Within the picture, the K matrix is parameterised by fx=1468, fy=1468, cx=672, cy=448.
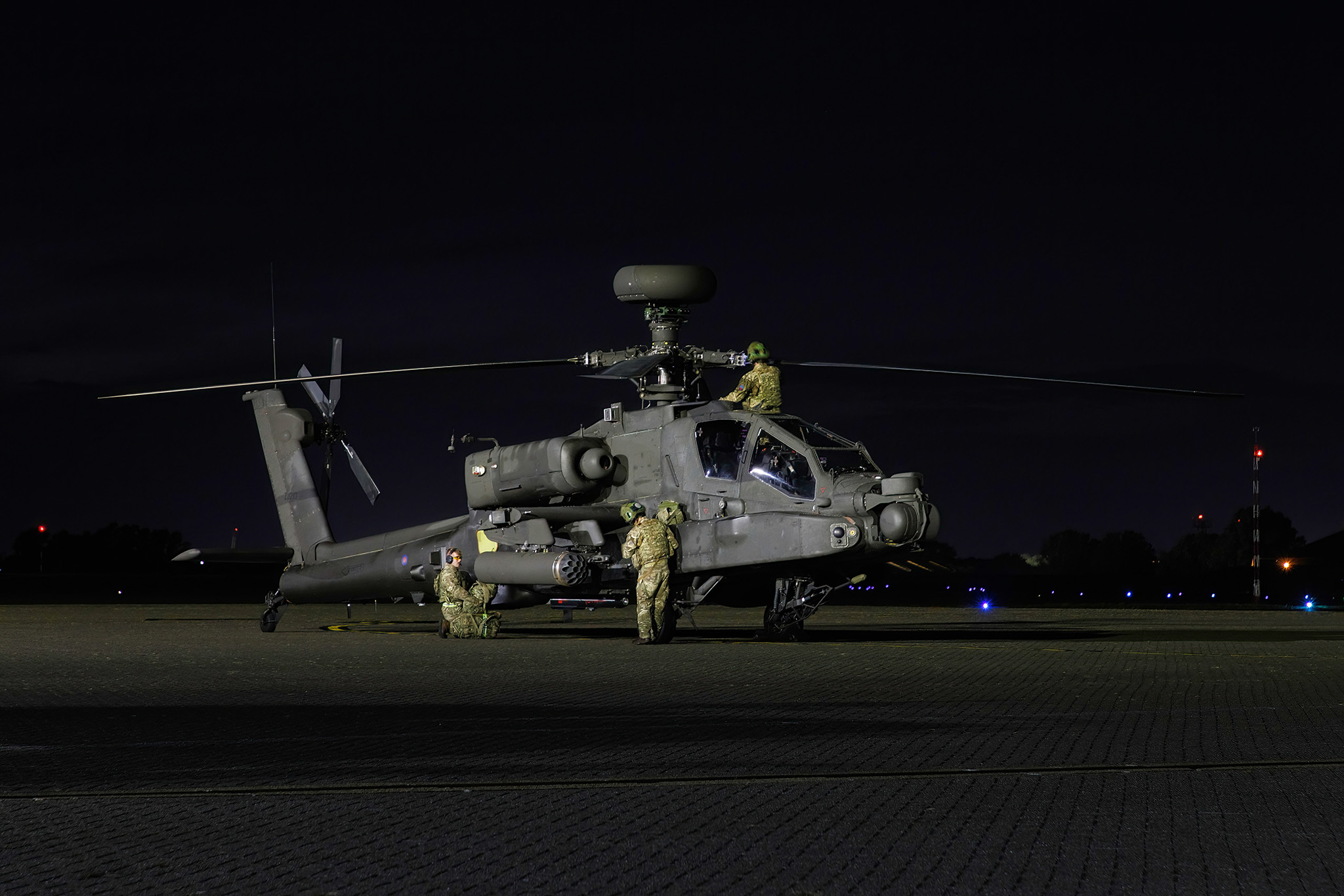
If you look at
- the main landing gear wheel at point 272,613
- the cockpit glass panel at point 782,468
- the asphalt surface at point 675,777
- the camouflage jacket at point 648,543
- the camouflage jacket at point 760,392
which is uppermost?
the camouflage jacket at point 760,392

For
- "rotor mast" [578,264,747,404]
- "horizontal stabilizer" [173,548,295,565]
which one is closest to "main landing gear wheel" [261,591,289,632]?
"horizontal stabilizer" [173,548,295,565]

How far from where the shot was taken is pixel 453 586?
66.9ft

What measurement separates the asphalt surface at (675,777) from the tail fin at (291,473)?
971 cm

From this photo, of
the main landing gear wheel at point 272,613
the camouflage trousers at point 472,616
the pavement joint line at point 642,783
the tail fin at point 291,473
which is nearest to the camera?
the pavement joint line at point 642,783

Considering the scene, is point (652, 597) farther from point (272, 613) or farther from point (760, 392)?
point (272, 613)

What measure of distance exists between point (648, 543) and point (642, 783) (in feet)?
36.7

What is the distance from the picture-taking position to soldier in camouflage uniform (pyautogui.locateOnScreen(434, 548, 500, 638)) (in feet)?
66.8

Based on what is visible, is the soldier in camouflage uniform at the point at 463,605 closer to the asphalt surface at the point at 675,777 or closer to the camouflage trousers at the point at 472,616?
the camouflage trousers at the point at 472,616

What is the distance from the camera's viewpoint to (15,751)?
24.5 ft

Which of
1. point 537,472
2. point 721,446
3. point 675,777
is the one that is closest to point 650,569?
point 721,446

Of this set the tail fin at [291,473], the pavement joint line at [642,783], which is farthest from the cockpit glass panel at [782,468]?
the pavement joint line at [642,783]

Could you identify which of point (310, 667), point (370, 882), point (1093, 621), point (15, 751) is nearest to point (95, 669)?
point (310, 667)

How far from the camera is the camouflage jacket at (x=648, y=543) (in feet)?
57.5

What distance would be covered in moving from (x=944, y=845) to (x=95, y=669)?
10343 mm
